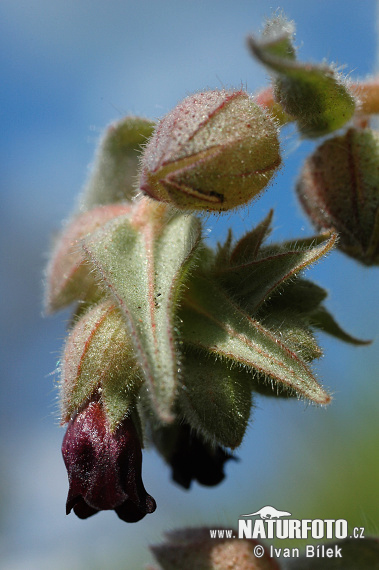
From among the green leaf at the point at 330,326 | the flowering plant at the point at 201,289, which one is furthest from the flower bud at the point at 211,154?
the green leaf at the point at 330,326

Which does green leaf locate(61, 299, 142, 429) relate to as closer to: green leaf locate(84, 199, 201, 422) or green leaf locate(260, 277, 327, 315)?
green leaf locate(84, 199, 201, 422)

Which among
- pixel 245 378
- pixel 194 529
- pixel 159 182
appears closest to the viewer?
pixel 159 182

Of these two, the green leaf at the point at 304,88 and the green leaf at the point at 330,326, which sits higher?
the green leaf at the point at 304,88

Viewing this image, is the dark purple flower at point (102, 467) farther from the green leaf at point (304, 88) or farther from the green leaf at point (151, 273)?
the green leaf at point (304, 88)

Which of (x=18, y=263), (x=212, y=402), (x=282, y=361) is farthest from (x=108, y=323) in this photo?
(x=18, y=263)

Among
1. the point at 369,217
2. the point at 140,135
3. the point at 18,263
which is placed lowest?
the point at 369,217

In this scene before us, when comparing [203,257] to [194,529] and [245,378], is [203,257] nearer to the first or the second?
[245,378]

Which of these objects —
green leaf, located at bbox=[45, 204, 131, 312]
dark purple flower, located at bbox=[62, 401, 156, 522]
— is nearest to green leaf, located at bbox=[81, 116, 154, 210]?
green leaf, located at bbox=[45, 204, 131, 312]

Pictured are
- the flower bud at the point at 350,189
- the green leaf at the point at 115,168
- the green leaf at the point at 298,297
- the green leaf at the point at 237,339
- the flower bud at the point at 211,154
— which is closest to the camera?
the flower bud at the point at 211,154
